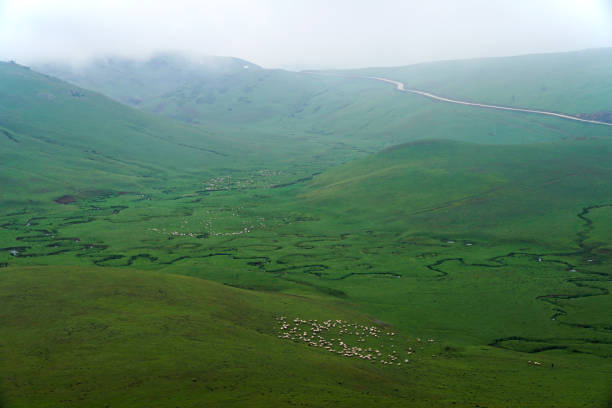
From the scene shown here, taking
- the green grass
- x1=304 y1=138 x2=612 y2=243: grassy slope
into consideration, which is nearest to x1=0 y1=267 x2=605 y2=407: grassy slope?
the green grass

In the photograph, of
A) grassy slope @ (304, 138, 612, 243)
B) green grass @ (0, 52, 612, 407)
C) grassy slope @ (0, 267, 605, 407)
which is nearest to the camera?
grassy slope @ (0, 267, 605, 407)

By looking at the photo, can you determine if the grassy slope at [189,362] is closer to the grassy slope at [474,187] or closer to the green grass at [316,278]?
the green grass at [316,278]

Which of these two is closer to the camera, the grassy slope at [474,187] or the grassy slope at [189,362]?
the grassy slope at [189,362]

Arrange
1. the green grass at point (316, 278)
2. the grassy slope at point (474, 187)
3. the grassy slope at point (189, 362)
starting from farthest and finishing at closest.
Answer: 1. the grassy slope at point (474, 187)
2. the green grass at point (316, 278)
3. the grassy slope at point (189, 362)

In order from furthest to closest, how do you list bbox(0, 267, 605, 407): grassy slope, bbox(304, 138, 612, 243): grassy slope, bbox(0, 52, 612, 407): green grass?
bbox(304, 138, 612, 243): grassy slope → bbox(0, 52, 612, 407): green grass → bbox(0, 267, 605, 407): grassy slope

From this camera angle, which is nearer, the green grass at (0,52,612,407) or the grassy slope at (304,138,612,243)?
the green grass at (0,52,612,407)

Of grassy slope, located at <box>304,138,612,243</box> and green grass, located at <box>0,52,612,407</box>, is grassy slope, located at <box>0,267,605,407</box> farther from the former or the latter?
grassy slope, located at <box>304,138,612,243</box>

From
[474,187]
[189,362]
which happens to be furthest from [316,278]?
[474,187]

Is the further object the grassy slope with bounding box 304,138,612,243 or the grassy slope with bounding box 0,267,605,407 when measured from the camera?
the grassy slope with bounding box 304,138,612,243

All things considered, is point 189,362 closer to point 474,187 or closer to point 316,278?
point 316,278

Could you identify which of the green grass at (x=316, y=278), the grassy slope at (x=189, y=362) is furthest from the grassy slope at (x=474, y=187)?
the grassy slope at (x=189, y=362)

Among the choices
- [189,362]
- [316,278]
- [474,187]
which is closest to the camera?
[189,362]
